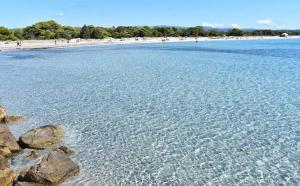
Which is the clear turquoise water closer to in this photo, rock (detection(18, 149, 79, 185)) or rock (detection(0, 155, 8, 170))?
rock (detection(18, 149, 79, 185))

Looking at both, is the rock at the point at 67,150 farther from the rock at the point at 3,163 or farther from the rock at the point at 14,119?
the rock at the point at 14,119

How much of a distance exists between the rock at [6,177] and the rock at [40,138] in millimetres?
3439

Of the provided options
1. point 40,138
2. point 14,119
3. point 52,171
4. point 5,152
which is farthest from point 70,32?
point 52,171

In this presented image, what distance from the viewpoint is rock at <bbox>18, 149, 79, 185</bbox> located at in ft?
37.7

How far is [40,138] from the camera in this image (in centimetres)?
1551

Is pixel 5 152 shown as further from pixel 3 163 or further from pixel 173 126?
pixel 173 126

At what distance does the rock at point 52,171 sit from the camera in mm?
11477

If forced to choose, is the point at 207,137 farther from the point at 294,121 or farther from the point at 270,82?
the point at 270,82

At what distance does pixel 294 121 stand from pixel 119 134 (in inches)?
333

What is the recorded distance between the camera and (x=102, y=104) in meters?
23.2

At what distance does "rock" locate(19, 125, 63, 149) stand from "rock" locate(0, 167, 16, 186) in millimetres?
3439

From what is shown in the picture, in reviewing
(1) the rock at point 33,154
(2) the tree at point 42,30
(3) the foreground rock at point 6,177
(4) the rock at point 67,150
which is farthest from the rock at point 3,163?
(2) the tree at point 42,30

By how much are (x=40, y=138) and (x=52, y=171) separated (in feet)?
13.3

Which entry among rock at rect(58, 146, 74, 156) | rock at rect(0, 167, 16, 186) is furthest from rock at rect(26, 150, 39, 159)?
rock at rect(0, 167, 16, 186)
